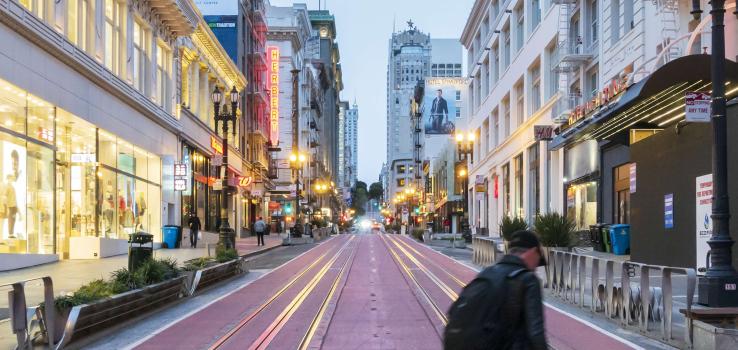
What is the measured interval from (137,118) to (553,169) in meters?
22.4

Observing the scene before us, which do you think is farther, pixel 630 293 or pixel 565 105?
pixel 565 105

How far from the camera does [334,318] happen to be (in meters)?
12.8

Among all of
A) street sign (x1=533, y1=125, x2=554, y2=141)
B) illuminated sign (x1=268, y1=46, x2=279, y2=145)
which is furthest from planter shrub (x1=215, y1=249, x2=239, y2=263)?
illuminated sign (x1=268, y1=46, x2=279, y2=145)

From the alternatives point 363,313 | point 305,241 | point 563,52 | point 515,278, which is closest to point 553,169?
point 563,52

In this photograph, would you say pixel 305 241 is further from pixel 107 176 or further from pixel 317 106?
pixel 317 106

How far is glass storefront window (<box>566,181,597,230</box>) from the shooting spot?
1358 inches

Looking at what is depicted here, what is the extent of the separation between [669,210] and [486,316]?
18390mm

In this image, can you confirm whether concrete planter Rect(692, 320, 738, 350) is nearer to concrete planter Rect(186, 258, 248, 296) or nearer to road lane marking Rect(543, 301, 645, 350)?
road lane marking Rect(543, 301, 645, 350)

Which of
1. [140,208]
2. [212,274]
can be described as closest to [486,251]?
[212,274]

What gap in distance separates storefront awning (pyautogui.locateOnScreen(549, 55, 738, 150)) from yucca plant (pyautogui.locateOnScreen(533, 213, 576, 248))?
3815 mm

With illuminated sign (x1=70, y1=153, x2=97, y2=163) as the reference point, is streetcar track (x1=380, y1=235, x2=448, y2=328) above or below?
below

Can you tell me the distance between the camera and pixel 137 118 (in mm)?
32906

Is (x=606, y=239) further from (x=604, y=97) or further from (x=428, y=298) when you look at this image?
(x=428, y=298)

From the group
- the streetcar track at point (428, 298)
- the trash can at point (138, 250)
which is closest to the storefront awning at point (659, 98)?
the streetcar track at point (428, 298)
